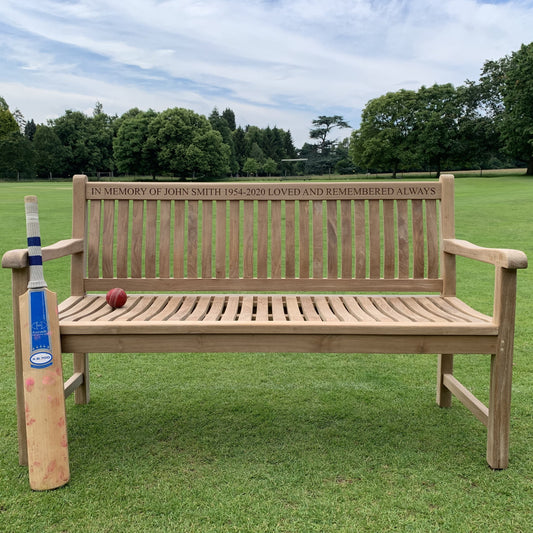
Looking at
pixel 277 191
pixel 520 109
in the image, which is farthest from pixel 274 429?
pixel 520 109

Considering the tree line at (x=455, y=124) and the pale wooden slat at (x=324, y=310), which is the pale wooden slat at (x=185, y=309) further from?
the tree line at (x=455, y=124)

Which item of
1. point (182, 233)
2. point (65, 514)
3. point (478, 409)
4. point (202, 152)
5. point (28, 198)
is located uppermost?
point (202, 152)

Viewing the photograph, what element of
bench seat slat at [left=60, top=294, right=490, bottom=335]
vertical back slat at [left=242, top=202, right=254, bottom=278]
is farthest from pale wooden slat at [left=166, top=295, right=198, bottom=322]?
vertical back slat at [left=242, top=202, right=254, bottom=278]

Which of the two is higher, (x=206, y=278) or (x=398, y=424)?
(x=206, y=278)

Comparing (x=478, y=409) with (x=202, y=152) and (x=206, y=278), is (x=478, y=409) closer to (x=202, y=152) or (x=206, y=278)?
(x=206, y=278)

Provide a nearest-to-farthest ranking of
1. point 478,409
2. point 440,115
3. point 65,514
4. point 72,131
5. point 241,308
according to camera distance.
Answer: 1. point 65,514
2. point 478,409
3. point 241,308
4. point 440,115
5. point 72,131

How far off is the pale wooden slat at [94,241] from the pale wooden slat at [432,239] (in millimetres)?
1942

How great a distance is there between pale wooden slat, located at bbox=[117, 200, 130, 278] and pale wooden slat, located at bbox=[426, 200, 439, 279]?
1761 millimetres

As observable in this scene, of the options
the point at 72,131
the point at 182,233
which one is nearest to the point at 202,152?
the point at 72,131

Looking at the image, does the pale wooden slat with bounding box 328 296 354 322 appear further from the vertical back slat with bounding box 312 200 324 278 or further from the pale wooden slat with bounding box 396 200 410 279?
the pale wooden slat with bounding box 396 200 410 279

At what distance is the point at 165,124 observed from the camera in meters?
57.3

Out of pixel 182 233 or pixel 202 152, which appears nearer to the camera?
pixel 182 233

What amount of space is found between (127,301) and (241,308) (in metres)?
0.67

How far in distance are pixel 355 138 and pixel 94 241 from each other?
55639 millimetres
